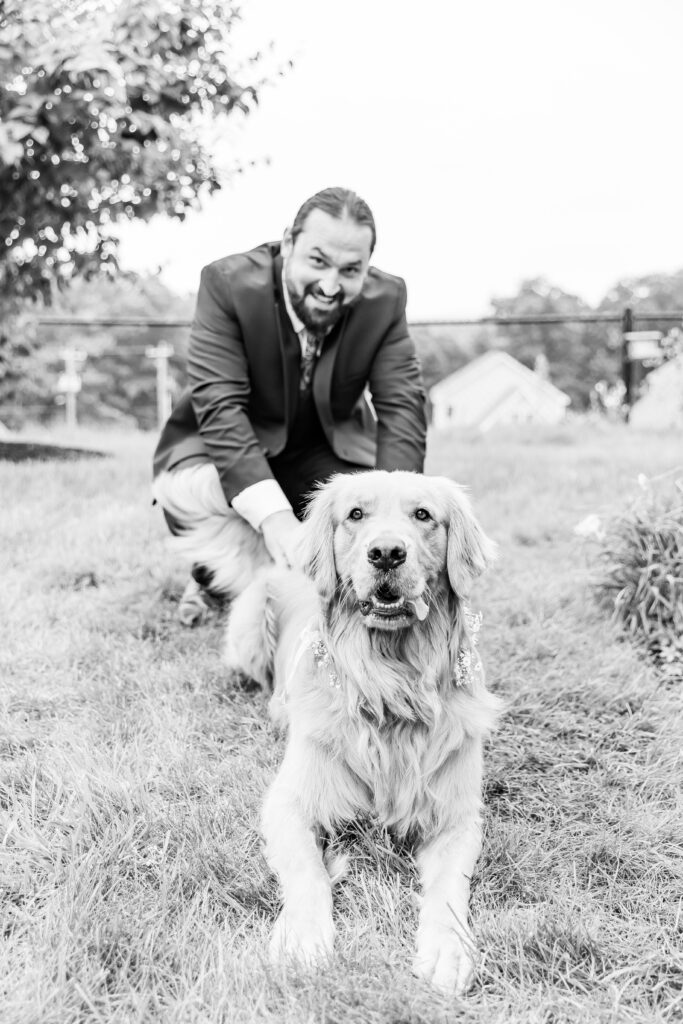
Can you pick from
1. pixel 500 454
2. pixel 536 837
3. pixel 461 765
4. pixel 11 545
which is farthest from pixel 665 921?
pixel 500 454

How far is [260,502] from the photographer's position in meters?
2.89

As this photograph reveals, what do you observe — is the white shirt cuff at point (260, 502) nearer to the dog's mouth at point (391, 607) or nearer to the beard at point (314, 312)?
the beard at point (314, 312)

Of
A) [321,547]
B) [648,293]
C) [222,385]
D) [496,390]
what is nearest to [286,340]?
[222,385]

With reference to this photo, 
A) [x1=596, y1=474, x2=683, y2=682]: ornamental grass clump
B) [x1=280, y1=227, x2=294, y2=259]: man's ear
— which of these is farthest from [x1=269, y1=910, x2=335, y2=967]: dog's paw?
[x1=280, y1=227, x2=294, y2=259]: man's ear

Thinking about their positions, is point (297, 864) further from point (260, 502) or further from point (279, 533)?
point (260, 502)

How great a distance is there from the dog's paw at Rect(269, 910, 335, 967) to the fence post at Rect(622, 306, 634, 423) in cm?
747

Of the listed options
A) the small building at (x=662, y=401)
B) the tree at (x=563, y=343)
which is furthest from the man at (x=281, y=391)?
the tree at (x=563, y=343)

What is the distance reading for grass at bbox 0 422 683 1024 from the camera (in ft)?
4.79

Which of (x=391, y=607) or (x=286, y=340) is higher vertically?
(x=286, y=340)

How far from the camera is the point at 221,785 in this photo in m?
2.14

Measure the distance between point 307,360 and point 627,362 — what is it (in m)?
5.87

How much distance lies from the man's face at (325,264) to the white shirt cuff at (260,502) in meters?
0.70

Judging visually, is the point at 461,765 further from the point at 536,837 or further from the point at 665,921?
the point at 665,921

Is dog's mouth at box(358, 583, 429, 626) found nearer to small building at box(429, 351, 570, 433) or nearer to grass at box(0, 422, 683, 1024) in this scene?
grass at box(0, 422, 683, 1024)
